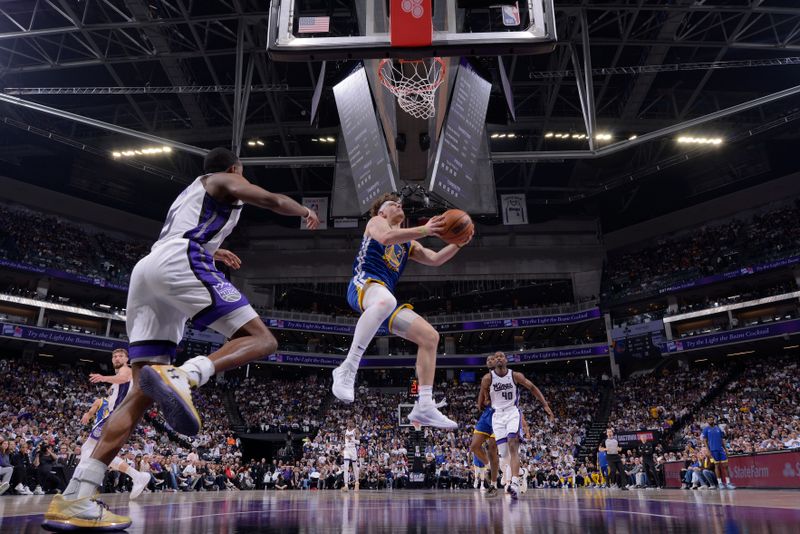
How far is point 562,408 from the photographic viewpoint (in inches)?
1224

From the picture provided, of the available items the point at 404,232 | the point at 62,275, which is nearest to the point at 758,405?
the point at 404,232

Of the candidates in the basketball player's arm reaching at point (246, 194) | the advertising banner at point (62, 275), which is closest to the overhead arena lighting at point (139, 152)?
the advertising banner at point (62, 275)

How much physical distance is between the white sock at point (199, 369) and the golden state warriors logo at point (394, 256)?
2.27 metres

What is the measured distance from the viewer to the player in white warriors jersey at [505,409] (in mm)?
7918

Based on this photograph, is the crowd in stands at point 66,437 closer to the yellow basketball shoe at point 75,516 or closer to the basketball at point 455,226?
the yellow basketball shoe at point 75,516

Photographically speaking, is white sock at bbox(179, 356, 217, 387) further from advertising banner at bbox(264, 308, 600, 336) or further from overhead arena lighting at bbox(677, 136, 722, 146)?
advertising banner at bbox(264, 308, 600, 336)

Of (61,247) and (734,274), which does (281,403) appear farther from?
(734,274)

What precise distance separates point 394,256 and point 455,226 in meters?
0.80

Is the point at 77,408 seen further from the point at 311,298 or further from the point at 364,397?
the point at 311,298

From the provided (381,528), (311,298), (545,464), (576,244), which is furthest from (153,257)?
(311,298)


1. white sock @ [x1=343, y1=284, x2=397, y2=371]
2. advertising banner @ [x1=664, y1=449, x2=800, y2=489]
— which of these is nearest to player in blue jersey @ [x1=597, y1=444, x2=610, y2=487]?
advertising banner @ [x1=664, y1=449, x2=800, y2=489]

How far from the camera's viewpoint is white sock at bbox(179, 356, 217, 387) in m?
2.78

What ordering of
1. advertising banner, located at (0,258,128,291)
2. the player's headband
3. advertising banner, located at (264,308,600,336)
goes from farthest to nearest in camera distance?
advertising banner, located at (264,308,600,336) < advertising banner, located at (0,258,128,291) < the player's headband

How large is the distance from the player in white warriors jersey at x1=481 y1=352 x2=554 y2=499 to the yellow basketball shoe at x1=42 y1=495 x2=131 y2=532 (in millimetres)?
5914
